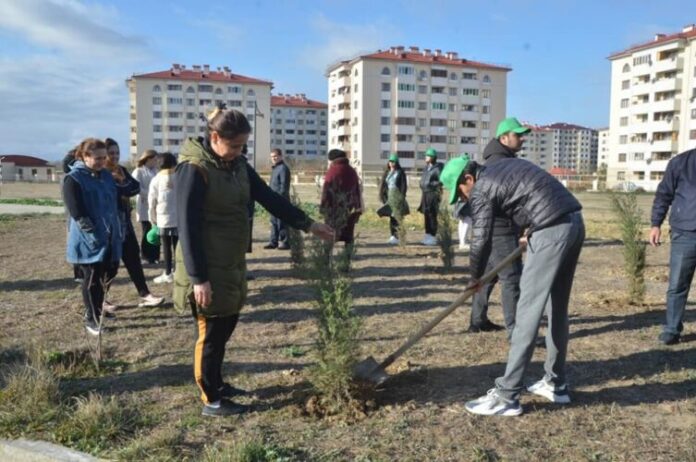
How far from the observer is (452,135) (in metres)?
91.8

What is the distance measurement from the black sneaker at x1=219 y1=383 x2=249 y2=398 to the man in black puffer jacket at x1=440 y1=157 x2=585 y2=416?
1471 millimetres

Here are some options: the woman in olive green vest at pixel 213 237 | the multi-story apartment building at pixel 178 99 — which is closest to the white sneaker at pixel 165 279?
the woman in olive green vest at pixel 213 237

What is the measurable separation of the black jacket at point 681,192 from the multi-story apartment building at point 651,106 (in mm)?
65406

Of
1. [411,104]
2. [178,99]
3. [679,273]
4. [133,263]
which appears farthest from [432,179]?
[178,99]

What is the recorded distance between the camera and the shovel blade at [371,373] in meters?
3.73

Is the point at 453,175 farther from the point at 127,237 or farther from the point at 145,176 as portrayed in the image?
the point at 145,176

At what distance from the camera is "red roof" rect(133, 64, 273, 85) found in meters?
95.4

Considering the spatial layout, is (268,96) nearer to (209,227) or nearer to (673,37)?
(673,37)

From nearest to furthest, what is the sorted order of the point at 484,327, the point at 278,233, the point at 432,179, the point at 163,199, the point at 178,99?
the point at 484,327 < the point at 163,199 < the point at 432,179 < the point at 278,233 < the point at 178,99

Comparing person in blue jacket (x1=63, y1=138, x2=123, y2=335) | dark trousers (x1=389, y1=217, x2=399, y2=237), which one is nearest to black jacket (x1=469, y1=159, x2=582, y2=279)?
person in blue jacket (x1=63, y1=138, x2=123, y2=335)

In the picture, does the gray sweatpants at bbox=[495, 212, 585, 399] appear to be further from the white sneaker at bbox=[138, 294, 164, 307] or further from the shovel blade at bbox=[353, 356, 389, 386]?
the white sneaker at bbox=[138, 294, 164, 307]

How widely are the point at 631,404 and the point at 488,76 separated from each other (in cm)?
9423

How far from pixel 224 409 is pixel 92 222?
2.42 metres

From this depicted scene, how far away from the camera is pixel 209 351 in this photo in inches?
136
